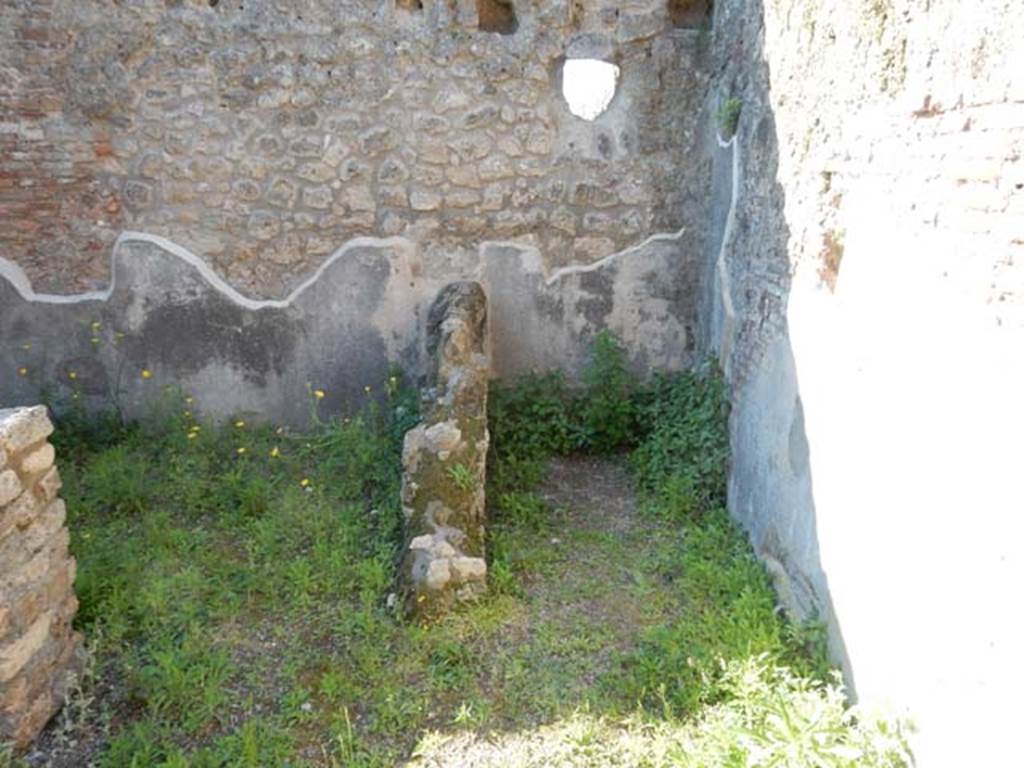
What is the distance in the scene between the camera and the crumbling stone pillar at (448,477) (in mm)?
3010

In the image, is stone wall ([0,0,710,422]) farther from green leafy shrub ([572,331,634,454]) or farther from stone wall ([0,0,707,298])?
green leafy shrub ([572,331,634,454])

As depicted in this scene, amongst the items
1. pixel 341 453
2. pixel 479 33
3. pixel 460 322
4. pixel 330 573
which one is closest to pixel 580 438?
pixel 460 322

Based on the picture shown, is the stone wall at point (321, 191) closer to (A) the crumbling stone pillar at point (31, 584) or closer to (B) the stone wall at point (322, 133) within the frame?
(B) the stone wall at point (322, 133)

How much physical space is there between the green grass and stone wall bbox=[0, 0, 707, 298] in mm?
998

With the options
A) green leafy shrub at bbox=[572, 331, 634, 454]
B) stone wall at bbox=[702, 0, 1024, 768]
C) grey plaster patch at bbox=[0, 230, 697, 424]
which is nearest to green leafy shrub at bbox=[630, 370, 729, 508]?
green leafy shrub at bbox=[572, 331, 634, 454]

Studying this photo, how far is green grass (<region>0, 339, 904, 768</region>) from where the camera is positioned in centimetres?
240

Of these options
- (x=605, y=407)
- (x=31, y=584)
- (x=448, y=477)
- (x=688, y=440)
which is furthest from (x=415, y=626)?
(x=605, y=407)

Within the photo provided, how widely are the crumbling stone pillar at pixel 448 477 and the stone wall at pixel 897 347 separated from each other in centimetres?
124

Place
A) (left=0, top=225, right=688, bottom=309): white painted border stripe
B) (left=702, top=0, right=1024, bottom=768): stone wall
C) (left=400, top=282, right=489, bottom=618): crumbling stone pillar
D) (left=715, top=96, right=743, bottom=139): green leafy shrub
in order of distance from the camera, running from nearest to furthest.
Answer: (left=702, top=0, right=1024, bottom=768): stone wall, (left=400, top=282, right=489, bottom=618): crumbling stone pillar, (left=715, top=96, right=743, bottom=139): green leafy shrub, (left=0, top=225, right=688, bottom=309): white painted border stripe

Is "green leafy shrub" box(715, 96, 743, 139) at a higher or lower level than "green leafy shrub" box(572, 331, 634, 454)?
higher

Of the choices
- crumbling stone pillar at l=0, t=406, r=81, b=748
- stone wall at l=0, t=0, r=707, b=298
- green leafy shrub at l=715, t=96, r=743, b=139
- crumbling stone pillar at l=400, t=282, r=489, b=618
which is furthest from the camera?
stone wall at l=0, t=0, r=707, b=298

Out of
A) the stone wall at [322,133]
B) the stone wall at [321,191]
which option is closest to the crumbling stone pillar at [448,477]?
the stone wall at [321,191]

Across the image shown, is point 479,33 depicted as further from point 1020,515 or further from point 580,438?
point 1020,515

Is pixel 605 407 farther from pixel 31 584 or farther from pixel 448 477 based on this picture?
pixel 31 584
